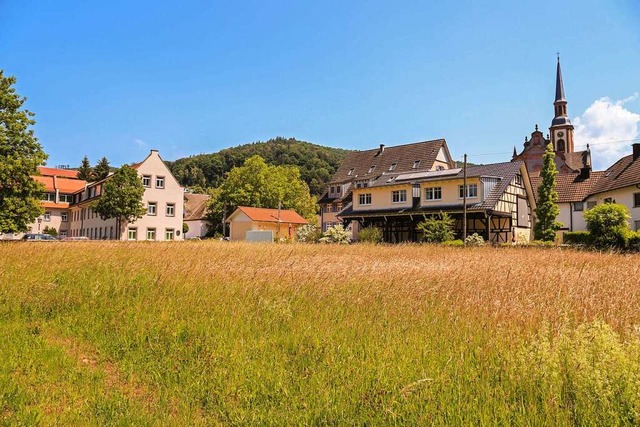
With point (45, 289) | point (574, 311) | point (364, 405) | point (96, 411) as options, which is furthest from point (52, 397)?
point (574, 311)

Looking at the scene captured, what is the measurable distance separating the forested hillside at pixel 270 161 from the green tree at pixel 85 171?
3291cm

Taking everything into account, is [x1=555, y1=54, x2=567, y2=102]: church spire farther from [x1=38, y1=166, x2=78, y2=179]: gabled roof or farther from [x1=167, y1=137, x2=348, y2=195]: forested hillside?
[x1=38, y1=166, x2=78, y2=179]: gabled roof

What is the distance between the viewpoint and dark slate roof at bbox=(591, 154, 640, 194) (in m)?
36.1

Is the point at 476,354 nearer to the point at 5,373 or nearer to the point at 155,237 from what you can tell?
the point at 5,373

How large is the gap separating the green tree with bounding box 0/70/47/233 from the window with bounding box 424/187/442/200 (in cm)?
3163

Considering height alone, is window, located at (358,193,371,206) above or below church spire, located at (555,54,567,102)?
below

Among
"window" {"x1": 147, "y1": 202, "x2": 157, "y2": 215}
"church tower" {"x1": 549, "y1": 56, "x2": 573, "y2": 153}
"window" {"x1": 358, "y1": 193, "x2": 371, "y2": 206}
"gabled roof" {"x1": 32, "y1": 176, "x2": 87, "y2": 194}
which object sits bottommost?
"window" {"x1": 147, "y1": 202, "x2": 157, "y2": 215}

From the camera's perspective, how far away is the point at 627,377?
3557 millimetres

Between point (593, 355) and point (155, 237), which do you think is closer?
point (593, 355)

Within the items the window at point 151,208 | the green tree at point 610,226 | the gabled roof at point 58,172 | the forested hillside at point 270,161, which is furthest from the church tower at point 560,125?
the gabled roof at point 58,172

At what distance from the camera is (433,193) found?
42.6 meters

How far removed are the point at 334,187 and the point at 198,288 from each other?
198 feet

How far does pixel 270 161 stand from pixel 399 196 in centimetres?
7650

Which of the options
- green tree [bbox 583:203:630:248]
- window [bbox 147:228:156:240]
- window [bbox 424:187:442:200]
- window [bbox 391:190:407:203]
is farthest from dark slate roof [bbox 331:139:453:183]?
green tree [bbox 583:203:630:248]
